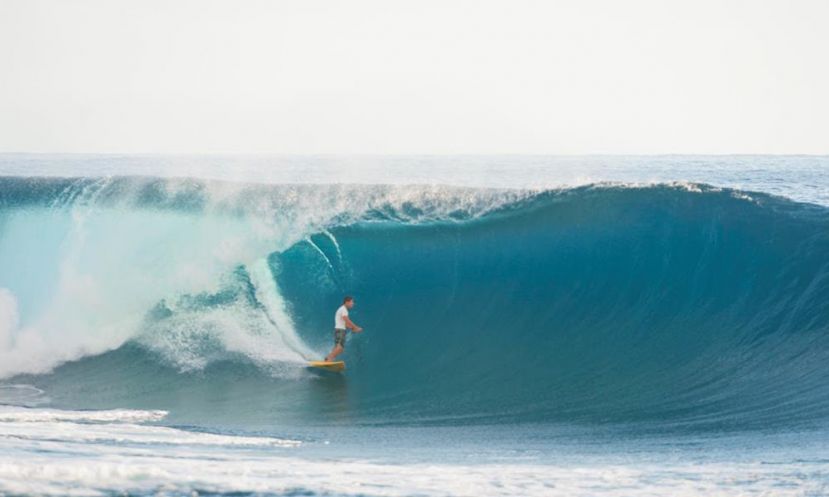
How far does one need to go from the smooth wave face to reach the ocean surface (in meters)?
0.04

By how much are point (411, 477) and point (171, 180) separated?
1193cm

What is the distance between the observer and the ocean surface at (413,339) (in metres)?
8.11

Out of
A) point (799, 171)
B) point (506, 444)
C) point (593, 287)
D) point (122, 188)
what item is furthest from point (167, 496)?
point (799, 171)

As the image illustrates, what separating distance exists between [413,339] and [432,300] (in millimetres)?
1190

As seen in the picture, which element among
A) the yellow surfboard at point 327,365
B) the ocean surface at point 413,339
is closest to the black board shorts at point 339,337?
the yellow surfboard at point 327,365

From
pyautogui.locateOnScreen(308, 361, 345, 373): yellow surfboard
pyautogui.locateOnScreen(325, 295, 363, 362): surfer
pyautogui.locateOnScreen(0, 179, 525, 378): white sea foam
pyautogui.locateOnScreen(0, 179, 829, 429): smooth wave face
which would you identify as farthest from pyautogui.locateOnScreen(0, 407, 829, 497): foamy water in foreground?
pyautogui.locateOnScreen(0, 179, 525, 378): white sea foam

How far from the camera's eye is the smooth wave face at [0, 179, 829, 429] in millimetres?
11945

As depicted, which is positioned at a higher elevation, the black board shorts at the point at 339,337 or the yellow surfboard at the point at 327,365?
the black board shorts at the point at 339,337

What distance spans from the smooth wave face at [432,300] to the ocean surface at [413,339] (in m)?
0.04

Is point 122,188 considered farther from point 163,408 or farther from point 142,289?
point 163,408

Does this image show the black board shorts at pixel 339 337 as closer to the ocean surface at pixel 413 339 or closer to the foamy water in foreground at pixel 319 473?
the ocean surface at pixel 413 339

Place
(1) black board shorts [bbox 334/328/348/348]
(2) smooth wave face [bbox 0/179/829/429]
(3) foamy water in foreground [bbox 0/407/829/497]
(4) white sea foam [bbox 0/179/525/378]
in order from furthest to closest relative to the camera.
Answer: (4) white sea foam [bbox 0/179/525/378], (1) black board shorts [bbox 334/328/348/348], (2) smooth wave face [bbox 0/179/829/429], (3) foamy water in foreground [bbox 0/407/829/497]

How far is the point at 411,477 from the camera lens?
7.62 m

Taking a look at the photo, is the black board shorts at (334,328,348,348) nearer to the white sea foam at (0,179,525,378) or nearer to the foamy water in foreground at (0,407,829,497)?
the white sea foam at (0,179,525,378)
